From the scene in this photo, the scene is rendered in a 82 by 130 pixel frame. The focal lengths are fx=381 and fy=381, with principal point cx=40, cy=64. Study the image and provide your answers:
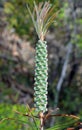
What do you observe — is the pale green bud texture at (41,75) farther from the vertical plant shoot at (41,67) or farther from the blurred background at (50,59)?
the blurred background at (50,59)

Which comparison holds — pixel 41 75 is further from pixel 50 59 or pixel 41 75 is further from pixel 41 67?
pixel 50 59

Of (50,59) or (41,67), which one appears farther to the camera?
(50,59)

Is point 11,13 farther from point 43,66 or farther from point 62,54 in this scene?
point 43,66

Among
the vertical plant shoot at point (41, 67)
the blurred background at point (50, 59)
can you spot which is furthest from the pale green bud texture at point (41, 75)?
the blurred background at point (50, 59)

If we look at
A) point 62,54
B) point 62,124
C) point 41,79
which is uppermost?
point 62,54

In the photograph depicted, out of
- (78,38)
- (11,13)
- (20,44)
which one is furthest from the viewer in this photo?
(20,44)

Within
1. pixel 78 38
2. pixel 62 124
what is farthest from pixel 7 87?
pixel 62 124

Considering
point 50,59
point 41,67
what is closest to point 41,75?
point 41,67

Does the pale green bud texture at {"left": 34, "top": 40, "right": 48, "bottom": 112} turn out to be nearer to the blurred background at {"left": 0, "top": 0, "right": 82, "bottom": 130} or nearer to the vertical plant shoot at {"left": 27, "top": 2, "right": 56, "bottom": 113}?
the vertical plant shoot at {"left": 27, "top": 2, "right": 56, "bottom": 113}
